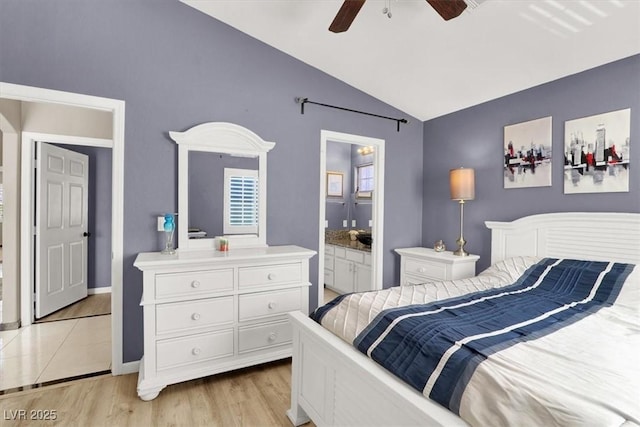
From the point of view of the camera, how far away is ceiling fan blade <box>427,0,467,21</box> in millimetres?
1642

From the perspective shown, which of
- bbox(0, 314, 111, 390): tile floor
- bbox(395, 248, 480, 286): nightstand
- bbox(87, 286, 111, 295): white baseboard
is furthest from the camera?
bbox(87, 286, 111, 295): white baseboard

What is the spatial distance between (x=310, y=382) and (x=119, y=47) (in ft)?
8.93

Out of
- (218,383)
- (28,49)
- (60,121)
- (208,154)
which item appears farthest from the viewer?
(60,121)

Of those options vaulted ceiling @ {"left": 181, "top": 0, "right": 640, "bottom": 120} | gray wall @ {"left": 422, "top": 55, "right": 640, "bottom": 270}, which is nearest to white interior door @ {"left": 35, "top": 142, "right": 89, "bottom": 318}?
vaulted ceiling @ {"left": 181, "top": 0, "right": 640, "bottom": 120}

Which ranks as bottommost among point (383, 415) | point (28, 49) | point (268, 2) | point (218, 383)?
point (218, 383)

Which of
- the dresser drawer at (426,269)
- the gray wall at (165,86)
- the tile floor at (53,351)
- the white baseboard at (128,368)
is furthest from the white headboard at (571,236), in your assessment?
the tile floor at (53,351)

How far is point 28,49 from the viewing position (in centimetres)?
222

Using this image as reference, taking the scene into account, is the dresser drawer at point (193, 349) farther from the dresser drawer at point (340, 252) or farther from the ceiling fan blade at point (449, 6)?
the ceiling fan blade at point (449, 6)

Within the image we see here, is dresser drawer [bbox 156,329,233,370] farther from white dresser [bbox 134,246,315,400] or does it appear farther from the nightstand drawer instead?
the nightstand drawer

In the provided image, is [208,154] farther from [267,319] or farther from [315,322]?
[315,322]

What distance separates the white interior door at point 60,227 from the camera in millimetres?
3430

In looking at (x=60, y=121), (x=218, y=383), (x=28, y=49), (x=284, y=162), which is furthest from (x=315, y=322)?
(x=60, y=121)

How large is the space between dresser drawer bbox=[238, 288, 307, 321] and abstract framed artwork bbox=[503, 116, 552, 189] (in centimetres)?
217

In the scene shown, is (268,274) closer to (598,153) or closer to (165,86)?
(165,86)
